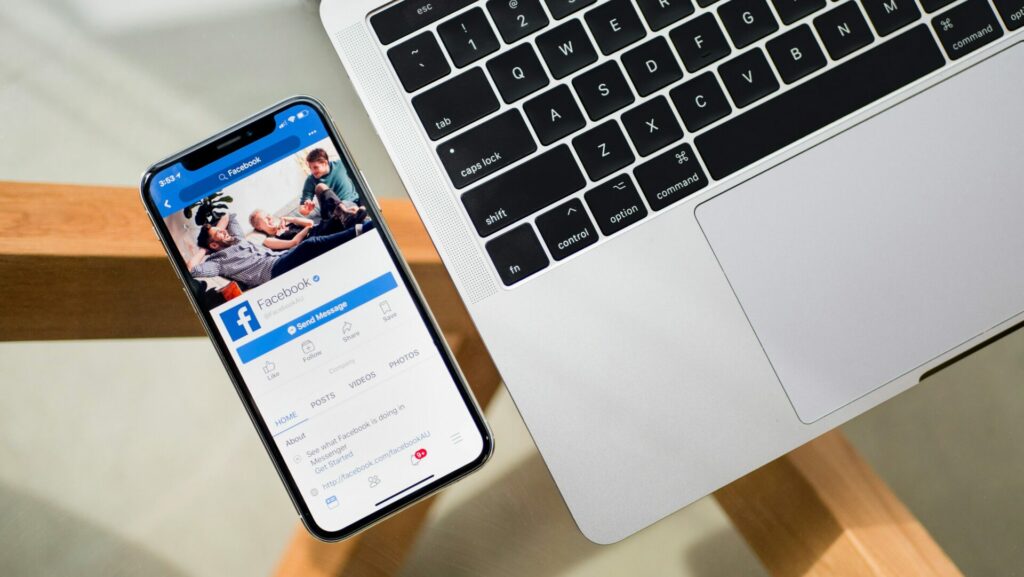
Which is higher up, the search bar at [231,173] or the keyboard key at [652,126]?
the search bar at [231,173]

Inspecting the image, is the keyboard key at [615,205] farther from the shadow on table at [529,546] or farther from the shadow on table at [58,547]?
the shadow on table at [58,547]

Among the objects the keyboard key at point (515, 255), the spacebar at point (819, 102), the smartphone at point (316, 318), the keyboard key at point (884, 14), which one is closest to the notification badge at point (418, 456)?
the smartphone at point (316, 318)

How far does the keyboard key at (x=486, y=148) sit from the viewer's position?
33cm

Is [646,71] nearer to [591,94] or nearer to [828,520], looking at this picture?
[591,94]

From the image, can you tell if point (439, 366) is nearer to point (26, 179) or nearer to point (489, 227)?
point (489, 227)

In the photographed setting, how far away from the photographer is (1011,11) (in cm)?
34

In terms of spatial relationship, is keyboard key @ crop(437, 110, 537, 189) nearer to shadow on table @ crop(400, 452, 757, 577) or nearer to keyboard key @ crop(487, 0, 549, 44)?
keyboard key @ crop(487, 0, 549, 44)

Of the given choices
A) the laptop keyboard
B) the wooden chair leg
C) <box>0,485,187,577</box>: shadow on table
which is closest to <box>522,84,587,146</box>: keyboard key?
the laptop keyboard

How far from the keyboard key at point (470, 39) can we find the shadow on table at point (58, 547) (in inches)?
15.5

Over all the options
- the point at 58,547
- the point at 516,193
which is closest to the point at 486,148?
the point at 516,193

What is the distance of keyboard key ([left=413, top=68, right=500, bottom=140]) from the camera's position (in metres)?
0.33

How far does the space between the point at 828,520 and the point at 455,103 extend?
0.29 metres

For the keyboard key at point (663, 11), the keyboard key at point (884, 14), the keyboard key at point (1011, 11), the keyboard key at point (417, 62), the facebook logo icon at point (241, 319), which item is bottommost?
the keyboard key at point (1011, 11)

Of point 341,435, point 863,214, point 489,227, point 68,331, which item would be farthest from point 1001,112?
point 68,331
